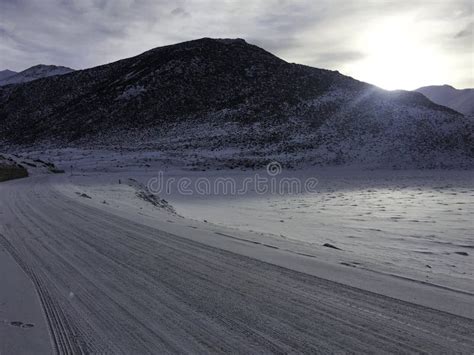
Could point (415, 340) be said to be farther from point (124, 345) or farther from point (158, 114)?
point (158, 114)

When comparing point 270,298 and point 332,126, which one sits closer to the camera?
point 270,298

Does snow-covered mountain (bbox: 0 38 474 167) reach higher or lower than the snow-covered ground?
higher

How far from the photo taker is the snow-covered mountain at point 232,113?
43688mm

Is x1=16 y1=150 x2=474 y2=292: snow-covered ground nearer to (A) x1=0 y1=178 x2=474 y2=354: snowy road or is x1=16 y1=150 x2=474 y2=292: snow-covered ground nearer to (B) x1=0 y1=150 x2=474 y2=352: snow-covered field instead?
(B) x1=0 y1=150 x2=474 y2=352: snow-covered field

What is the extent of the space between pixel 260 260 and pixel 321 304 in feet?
5.84

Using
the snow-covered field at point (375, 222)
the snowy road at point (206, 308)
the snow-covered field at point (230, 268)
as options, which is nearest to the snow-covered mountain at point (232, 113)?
the snow-covered field at point (375, 222)

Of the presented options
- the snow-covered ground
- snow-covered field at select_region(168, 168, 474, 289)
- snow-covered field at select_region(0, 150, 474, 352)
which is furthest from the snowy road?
snow-covered field at select_region(168, 168, 474, 289)

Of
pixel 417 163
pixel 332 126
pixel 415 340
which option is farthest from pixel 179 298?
pixel 332 126

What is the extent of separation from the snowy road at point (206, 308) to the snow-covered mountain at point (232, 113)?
33331 mm

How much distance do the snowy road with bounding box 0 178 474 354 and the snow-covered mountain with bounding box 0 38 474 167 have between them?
3333 centimetres

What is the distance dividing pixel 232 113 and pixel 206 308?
5869 centimetres

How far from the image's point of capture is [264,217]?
13.1 meters

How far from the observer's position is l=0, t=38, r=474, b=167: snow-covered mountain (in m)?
43.7

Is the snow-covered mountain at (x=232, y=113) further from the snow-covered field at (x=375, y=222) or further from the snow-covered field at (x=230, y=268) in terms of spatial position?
the snow-covered field at (x=230, y=268)
